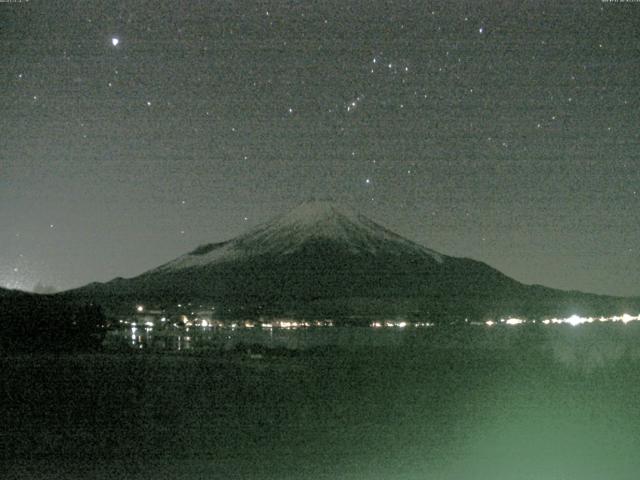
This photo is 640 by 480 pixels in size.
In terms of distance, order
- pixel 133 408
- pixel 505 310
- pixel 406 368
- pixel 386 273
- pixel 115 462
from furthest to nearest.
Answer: pixel 386 273 < pixel 505 310 < pixel 406 368 < pixel 133 408 < pixel 115 462

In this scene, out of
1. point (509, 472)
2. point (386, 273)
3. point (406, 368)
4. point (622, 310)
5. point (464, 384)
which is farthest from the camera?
point (386, 273)

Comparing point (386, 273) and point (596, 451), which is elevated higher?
point (386, 273)

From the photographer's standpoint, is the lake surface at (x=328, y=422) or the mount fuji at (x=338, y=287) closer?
the lake surface at (x=328, y=422)

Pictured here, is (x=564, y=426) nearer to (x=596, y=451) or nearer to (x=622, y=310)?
(x=596, y=451)

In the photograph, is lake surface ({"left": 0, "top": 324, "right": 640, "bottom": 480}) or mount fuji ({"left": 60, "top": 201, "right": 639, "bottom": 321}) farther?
mount fuji ({"left": 60, "top": 201, "right": 639, "bottom": 321})

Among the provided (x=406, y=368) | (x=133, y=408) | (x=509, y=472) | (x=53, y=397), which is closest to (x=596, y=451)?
(x=509, y=472)

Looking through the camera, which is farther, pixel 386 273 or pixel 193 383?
pixel 386 273

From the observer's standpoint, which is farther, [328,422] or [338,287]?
[338,287]
